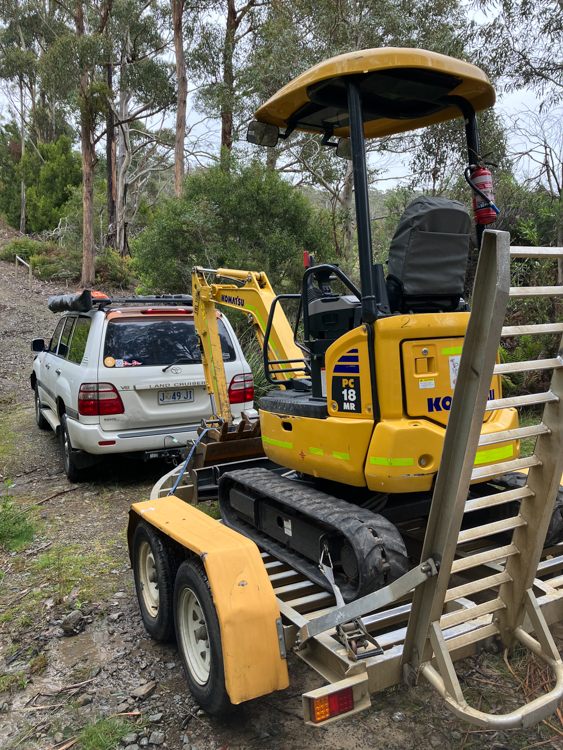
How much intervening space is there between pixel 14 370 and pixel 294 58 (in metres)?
11.4

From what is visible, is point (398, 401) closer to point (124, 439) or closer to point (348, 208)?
point (124, 439)

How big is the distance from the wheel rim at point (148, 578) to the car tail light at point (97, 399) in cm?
261

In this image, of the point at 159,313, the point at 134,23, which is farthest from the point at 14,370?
the point at 134,23

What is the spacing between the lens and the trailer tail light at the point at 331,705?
2.26 m

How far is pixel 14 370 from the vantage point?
598 inches

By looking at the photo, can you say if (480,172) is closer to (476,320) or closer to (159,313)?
(476,320)

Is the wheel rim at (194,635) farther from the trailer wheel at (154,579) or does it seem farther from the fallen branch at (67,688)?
the fallen branch at (67,688)

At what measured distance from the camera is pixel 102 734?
2834mm

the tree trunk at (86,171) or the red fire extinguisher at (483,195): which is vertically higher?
the tree trunk at (86,171)

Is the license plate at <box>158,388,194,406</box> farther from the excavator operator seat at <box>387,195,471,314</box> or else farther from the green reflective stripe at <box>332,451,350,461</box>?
the excavator operator seat at <box>387,195,471,314</box>

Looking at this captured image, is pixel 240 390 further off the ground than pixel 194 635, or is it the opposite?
pixel 240 390

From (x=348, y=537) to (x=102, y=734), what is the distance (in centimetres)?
153

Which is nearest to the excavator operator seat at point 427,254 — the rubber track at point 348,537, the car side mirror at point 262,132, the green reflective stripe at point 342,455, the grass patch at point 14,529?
the green reflective stripe at point 342,455

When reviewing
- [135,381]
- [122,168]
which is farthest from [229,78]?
[135,381]
